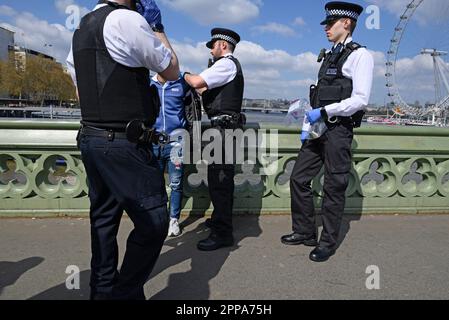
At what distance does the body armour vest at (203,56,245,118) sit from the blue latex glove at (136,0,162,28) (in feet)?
4.20

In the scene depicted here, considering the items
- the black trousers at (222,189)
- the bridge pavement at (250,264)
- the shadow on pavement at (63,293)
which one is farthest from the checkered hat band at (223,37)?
the shadow on pavement at (63,293)

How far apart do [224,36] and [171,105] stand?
2.82ft

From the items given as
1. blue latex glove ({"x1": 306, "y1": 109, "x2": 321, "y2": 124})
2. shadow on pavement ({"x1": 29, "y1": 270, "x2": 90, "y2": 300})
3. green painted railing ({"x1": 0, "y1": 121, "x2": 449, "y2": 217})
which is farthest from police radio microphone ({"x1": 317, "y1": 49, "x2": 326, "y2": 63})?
shadow on pavement ({"x1": 29, "y1": 270, "x2": 90, "y2": 300})

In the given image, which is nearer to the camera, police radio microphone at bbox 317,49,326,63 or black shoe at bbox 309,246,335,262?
black shoe at bbox 309,246,335,262

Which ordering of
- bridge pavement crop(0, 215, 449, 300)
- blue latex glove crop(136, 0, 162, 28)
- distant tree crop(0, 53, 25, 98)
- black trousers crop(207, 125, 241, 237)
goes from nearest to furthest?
blue latex glove crop(136, 0, 162, 28), bridge pavement crop(0, 215, 449, 300), black trousers crop(207, 125, 241, 237), distant tree crop(0, 53, 25, 98)

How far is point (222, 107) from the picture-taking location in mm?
3525

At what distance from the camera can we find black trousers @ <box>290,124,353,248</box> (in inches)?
135

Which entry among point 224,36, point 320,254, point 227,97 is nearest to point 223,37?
point 224,36

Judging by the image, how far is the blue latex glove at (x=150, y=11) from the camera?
2227mm

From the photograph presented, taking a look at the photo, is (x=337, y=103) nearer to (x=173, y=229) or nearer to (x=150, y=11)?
(x=150, y=11)

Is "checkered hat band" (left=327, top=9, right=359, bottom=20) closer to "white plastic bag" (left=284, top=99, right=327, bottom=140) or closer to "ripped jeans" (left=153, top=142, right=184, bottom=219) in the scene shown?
"white plastic bag" (left=284, top=99, right=327, bottom=140)

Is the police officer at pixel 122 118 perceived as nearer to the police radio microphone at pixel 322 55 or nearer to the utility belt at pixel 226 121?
the utility belt at pixel 226 121
